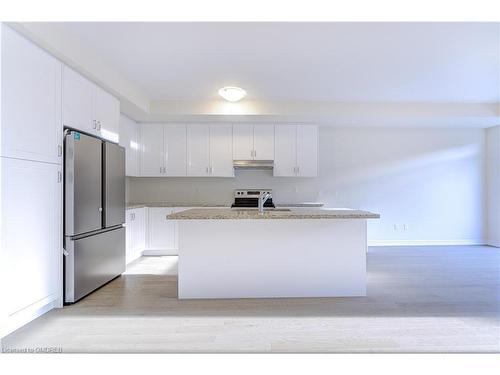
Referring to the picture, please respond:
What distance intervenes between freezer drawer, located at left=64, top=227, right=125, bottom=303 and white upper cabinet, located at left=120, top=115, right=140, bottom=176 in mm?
1450

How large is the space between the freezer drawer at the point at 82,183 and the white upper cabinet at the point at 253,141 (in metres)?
2.48

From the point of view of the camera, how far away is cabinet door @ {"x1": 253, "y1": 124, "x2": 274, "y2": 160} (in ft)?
17.3

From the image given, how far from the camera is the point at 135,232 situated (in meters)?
4.56

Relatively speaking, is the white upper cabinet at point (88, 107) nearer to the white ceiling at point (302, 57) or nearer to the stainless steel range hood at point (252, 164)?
the white ceiling at point (302, 57)

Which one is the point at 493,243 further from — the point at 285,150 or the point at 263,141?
the point at 263,141

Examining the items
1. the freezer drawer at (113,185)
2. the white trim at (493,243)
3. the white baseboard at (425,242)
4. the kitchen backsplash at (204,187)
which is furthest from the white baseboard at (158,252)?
the white trim at (493,243)

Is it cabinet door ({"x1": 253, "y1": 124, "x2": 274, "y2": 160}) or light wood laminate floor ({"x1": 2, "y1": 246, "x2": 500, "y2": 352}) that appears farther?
cabinet door ({"x1": 253, "y1": 124, "x2": 274, "y2": 160})

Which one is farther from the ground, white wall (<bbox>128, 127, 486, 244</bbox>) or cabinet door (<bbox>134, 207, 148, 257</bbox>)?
white wall (<bbox>128, 127, 486, 244</bbox>)

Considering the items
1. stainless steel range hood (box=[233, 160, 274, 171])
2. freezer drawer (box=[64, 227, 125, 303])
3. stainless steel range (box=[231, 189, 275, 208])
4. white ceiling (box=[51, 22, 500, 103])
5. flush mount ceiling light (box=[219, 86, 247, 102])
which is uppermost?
white ceiling (box=[51, 22, 500, 103])

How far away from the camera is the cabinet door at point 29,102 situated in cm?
219

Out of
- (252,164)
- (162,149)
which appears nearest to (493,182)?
(252,164)

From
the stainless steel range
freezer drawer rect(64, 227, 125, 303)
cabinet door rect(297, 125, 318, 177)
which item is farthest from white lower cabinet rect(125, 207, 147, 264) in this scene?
cabinet door rect(297, 125, 318, 177)

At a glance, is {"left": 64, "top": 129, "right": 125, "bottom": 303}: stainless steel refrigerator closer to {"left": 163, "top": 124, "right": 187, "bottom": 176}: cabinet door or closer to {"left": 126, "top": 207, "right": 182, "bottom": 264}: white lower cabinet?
{"left": 126, "top": 207, "right": 182, "bottom": 264}: white lower cabinet
